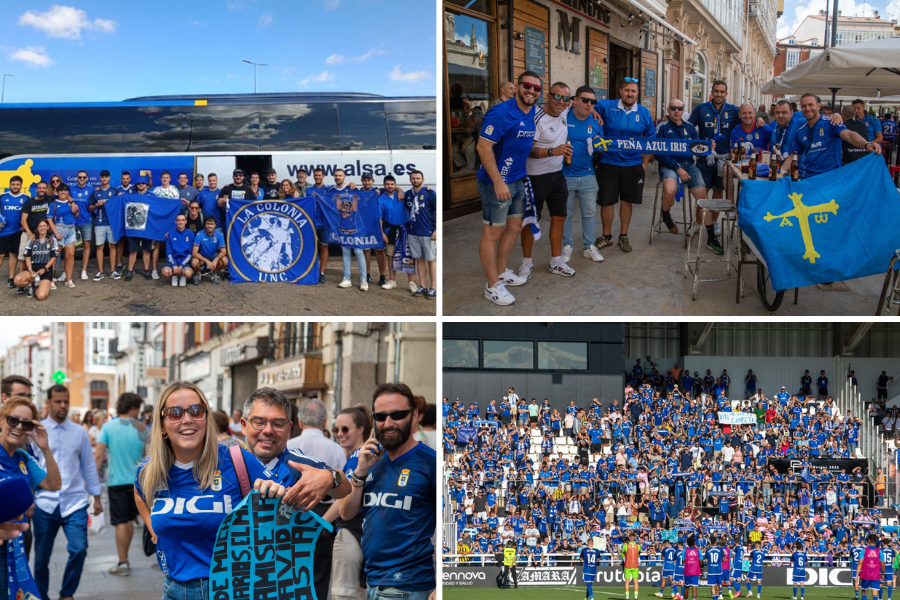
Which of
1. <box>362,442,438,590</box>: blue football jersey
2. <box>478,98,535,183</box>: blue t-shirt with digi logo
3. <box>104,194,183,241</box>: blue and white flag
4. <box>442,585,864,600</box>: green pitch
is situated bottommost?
<box>442,585,864,600</box>: green pitch

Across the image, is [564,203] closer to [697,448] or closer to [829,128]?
[829,128]

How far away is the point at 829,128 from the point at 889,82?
452 centimetres

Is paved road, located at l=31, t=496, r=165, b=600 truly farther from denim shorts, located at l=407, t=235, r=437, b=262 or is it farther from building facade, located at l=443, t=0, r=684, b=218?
building facade, located at l=443, t=0, r=684, b=218

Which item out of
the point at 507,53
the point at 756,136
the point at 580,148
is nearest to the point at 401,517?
the point at 580,148

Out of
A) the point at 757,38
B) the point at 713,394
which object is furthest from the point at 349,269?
the point at 757,38

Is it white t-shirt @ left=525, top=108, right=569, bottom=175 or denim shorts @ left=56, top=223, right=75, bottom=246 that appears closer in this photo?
white t-shirt @ left=525, top=108, right=569, bottom=175

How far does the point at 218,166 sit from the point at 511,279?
510 cm

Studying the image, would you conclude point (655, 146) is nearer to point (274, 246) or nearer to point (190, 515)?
point (274, 246)

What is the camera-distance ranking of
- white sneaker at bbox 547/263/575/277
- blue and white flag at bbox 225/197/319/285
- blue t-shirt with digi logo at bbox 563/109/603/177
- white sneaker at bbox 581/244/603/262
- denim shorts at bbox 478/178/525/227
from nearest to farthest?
denim shorts at bbox 478/178/525/227 < white sneaker at bbox 547/263/575/277 < blue t-shirt with digi logo at bbox 563/109/603/177 < white sneaker at bbox 581/244/603/262 < blue and white flag at bbox 225/197/319/285

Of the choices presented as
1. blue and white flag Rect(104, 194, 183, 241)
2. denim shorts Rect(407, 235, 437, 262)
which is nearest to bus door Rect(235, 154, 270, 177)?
blue and white flag Rect(104, 194, 183, 241)

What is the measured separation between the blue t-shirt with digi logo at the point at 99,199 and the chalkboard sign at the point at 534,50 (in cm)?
610

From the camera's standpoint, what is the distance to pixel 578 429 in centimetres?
1717

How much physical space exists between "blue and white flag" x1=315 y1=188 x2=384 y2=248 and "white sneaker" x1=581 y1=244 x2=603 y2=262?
2.20 m

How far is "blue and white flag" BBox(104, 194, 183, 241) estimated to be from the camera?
9148 millimetres
